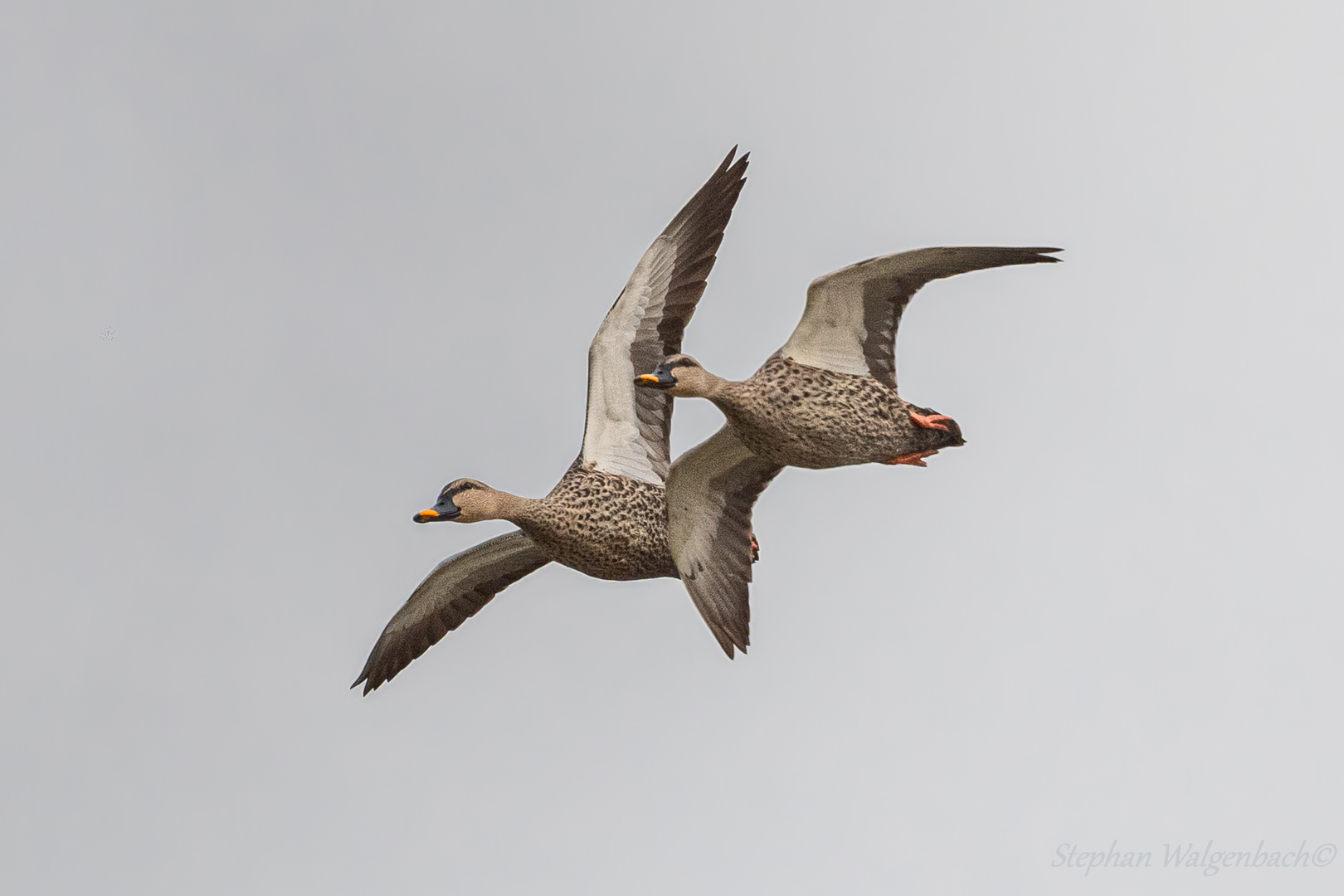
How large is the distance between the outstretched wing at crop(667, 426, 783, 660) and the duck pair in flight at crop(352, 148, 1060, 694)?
16 millimetres

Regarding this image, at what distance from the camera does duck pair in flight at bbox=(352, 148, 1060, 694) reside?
1830 cm

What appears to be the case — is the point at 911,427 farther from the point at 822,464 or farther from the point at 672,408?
the point at 672,408

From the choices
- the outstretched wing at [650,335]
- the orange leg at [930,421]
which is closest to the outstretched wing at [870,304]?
the orange leg at [930,421]

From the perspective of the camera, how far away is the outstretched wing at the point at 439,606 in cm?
2192

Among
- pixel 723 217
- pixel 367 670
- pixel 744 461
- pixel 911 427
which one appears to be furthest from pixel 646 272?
pixel 367 670

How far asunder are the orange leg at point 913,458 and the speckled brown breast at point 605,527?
231 centimetres

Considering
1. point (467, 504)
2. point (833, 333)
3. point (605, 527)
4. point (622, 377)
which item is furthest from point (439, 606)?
point (833, 333)

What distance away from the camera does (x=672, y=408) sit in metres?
20.7

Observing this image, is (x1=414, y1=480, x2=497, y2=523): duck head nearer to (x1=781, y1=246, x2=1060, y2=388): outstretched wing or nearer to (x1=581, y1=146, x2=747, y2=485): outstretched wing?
(x1=581, y1=146, x2=747, y2=485): outstretched wing

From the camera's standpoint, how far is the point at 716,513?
1945 cm

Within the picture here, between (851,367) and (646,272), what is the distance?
2.86 metres

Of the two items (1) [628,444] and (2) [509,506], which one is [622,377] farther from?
(2) [509,506]

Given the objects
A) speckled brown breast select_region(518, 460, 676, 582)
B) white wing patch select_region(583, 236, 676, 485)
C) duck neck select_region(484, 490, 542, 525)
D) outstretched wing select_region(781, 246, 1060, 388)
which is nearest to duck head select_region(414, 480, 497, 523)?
duck neck select_region(484, 490, 542, 525)

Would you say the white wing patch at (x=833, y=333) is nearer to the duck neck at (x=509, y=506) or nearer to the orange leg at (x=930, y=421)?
the orange leg at (x=930, y=421)
